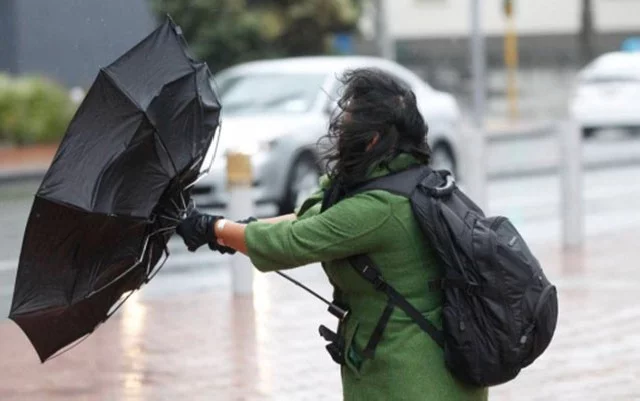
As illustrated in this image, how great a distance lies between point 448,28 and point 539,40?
3.07 m

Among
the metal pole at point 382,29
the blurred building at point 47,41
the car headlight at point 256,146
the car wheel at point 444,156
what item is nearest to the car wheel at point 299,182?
the car headlight at point 256,146

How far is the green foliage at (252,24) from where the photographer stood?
33719 millimetres

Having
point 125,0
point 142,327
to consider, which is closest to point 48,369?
point 142,327

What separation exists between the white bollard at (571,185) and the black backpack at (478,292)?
9980mm

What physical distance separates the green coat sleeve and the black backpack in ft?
0.24

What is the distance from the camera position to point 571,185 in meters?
14.3

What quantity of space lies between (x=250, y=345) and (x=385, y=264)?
5026 mm

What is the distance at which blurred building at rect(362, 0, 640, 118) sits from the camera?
49625 mm

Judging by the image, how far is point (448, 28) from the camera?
168 feet

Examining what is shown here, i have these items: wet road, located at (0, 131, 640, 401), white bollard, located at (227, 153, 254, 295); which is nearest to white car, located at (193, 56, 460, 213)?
wet road, located at (0, 131, 640, 401)

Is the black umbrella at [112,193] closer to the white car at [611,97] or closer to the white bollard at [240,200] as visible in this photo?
the white bollard at [240,200]

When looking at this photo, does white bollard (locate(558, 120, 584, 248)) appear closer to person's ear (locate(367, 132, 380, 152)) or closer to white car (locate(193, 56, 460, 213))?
white car (locate(193, 56, 460, 213))

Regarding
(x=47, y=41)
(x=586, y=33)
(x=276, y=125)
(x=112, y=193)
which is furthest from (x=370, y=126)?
(x=586, y=33)

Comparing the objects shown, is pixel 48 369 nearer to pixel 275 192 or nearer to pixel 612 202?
pixel 275 192
